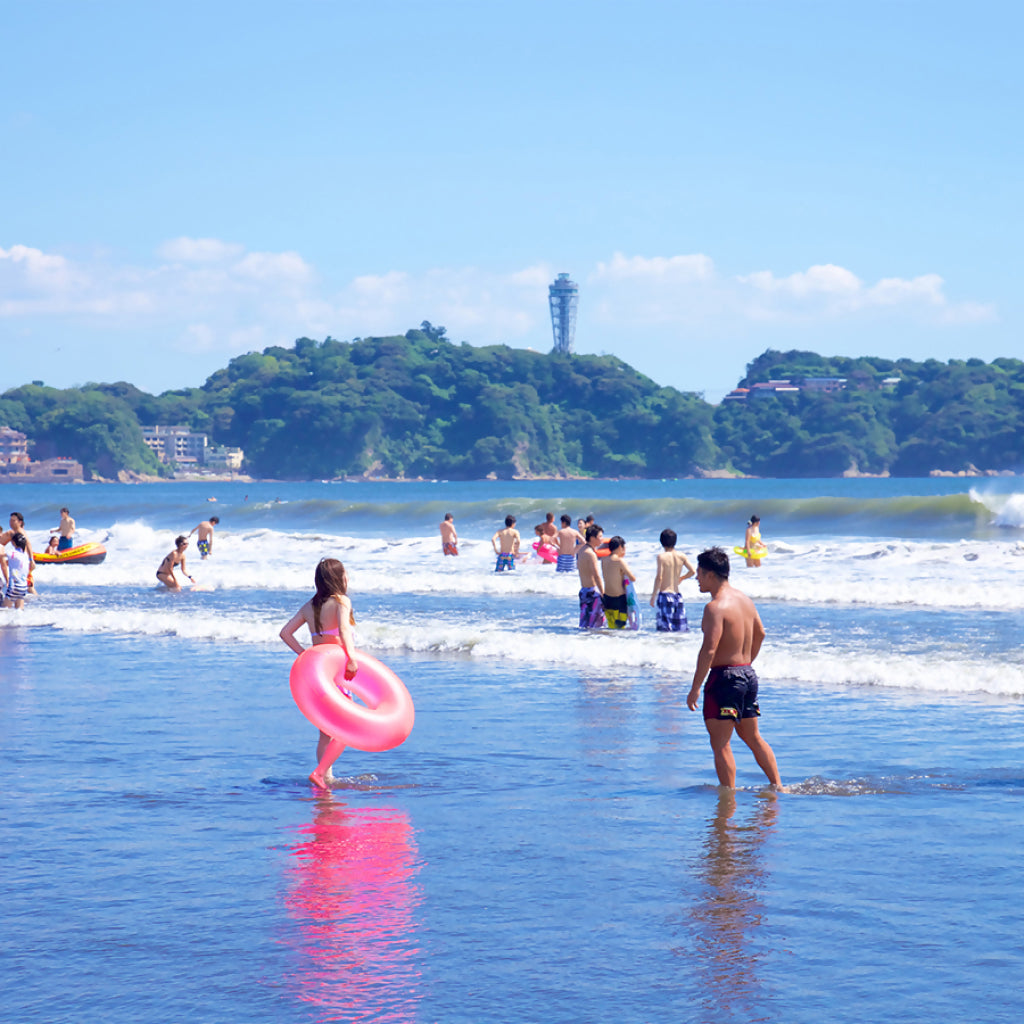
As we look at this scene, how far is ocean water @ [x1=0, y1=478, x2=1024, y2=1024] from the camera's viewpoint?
172 inches

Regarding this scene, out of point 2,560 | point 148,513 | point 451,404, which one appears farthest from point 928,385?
point 2,560

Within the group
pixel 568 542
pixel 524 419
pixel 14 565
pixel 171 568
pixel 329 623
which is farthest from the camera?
pixel 524 419

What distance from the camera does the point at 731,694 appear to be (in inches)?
269

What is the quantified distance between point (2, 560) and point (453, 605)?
242 inches

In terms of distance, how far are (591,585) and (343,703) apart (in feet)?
24.9

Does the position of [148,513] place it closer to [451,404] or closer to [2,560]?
[2,560]

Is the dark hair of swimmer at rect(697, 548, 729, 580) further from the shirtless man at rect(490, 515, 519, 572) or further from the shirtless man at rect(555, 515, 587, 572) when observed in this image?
the shirtless man at rect(490, 515, 519, 572)

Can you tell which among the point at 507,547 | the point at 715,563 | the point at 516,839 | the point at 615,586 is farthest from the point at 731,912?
the point at 507,547

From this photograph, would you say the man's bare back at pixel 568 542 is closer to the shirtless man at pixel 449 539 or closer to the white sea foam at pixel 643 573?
the white sea foam at pixel 643 573

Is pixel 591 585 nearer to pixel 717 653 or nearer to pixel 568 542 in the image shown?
pixel 568 542

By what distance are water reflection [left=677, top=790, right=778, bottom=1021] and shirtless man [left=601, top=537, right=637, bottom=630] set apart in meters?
7.46

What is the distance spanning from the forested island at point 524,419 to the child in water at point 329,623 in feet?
501

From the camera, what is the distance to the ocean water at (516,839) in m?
4.36

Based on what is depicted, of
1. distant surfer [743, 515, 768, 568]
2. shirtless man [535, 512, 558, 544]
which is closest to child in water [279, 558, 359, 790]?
shirtless man [535, 512, 558, 544]
